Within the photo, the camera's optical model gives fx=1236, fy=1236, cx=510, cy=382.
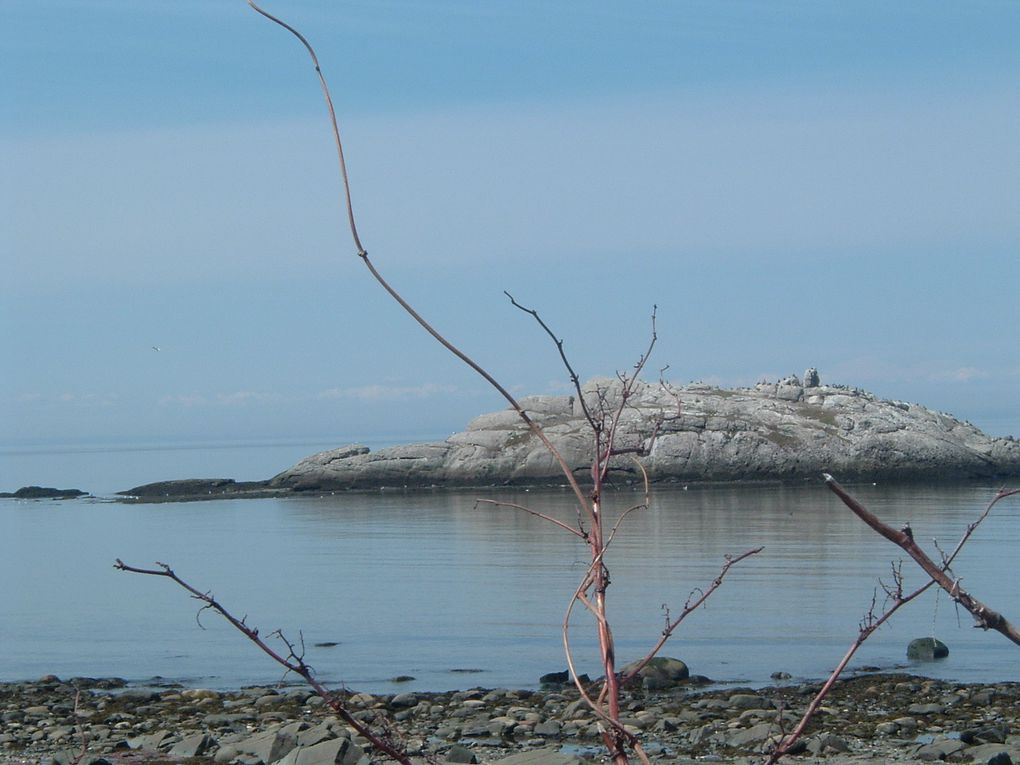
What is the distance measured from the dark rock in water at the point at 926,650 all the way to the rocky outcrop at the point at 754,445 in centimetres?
4652

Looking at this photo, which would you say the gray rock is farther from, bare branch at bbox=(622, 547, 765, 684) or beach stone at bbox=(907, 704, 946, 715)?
bare branch at bbox=(622, 547, 765, 684)

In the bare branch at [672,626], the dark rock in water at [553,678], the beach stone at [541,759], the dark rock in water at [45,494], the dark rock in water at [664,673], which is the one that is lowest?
the dark rock in water at [553,678]

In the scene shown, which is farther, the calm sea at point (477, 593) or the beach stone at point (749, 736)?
the calm sea at point (477, 593)

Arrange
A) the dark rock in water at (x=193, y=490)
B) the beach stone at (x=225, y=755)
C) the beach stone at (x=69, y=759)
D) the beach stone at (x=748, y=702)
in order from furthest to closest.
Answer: the dark rock in water at (x=193, y=490) < the beach stone at (x=748, y=702) < the beach stone at (x=225, y=755) < the beach stone at (x=69, y=759)

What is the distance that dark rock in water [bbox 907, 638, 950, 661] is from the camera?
19828 mm

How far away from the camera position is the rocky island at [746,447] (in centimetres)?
7031

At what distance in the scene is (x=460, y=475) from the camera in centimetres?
7469

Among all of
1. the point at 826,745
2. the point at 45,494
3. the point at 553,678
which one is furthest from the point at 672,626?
the point at 45,494

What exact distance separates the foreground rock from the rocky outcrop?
49953 mm

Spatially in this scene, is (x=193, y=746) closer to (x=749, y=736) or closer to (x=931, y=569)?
(x=749, y=736)

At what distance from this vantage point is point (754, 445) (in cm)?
7125

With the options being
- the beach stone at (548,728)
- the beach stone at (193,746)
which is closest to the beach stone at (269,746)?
the beach stone at (193,746)

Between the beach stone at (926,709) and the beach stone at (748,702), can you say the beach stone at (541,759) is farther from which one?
the beach stone at (926,709)

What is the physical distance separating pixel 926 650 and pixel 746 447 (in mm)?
52034
